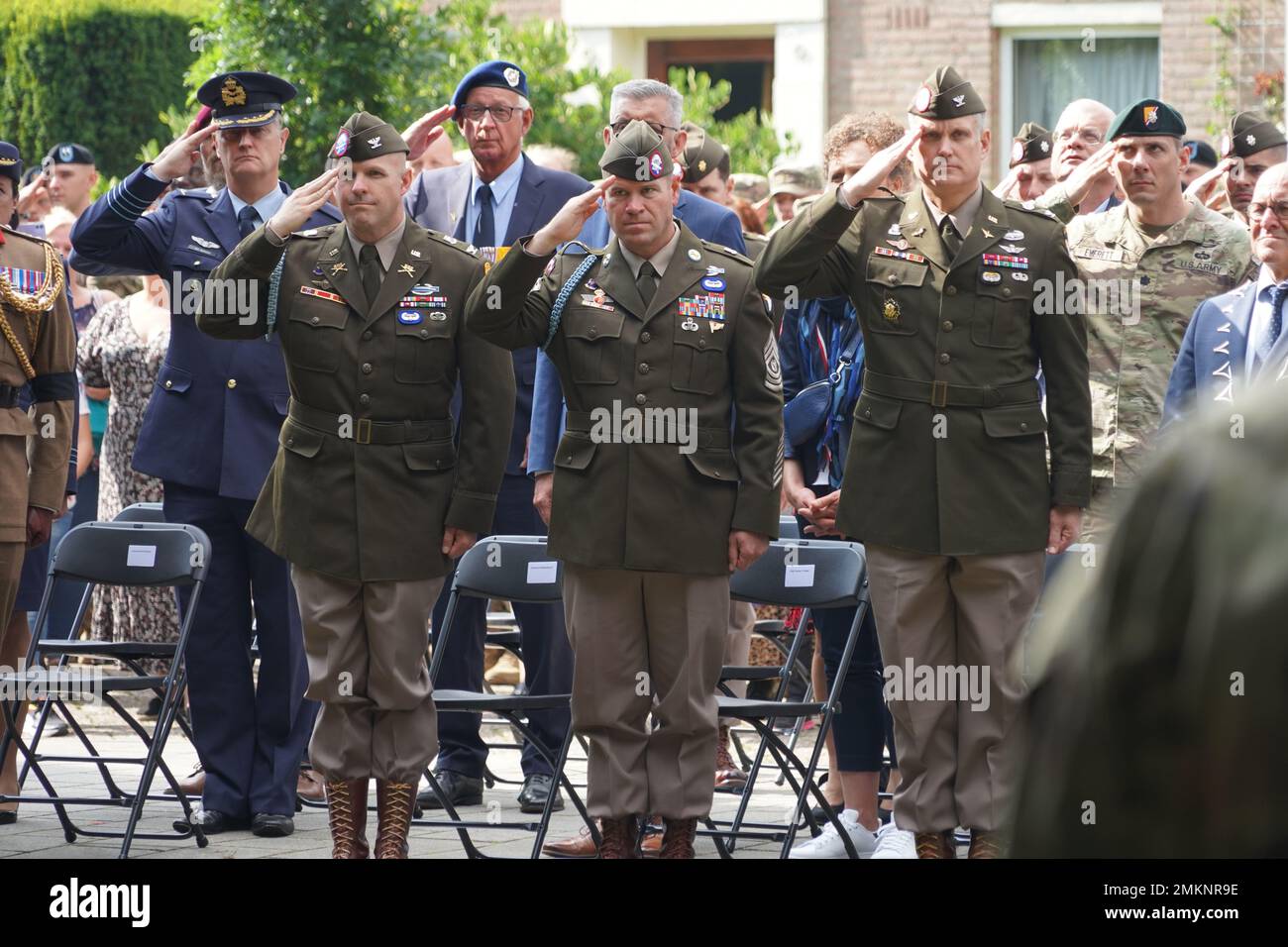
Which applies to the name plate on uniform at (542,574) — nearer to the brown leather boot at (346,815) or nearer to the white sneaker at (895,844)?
the brown leather boot at (346,815)

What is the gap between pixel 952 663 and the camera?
17.3ft

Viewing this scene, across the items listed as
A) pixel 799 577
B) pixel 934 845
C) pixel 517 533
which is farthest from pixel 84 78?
pixel 934 845

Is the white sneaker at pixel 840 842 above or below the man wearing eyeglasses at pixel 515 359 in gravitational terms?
below

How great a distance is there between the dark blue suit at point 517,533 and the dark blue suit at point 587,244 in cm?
28

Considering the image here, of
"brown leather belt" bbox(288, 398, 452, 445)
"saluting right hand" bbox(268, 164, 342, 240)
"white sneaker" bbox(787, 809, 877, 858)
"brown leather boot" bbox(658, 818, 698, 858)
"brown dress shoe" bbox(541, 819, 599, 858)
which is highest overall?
"saluting right hand" bbox(268, 164, 342, 240)

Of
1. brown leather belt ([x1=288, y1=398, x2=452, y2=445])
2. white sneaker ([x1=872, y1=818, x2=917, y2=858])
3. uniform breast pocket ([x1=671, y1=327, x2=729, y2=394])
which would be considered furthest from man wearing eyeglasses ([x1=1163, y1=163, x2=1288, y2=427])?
brown leather belt ([x1=288, y1=398, x2=452, y2=445])

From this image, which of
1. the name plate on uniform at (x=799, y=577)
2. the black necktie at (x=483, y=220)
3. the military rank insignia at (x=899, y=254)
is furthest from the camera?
the black necktie at (x=483, y=220)

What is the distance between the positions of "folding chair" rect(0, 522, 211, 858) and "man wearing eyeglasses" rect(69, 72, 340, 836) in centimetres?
17

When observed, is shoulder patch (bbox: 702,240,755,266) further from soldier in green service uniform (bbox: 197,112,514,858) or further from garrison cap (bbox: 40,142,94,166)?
garrison cap (bbox: 40,142,94,166)

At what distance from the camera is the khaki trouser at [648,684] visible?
5.45 meters

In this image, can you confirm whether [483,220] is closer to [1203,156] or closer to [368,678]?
[368,678]

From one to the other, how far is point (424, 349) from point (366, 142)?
626 mm

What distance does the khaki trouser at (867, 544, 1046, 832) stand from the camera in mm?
5207

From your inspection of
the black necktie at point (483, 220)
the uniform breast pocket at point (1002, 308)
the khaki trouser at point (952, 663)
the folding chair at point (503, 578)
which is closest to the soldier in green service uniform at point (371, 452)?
the folding chair at point (503, 578)
